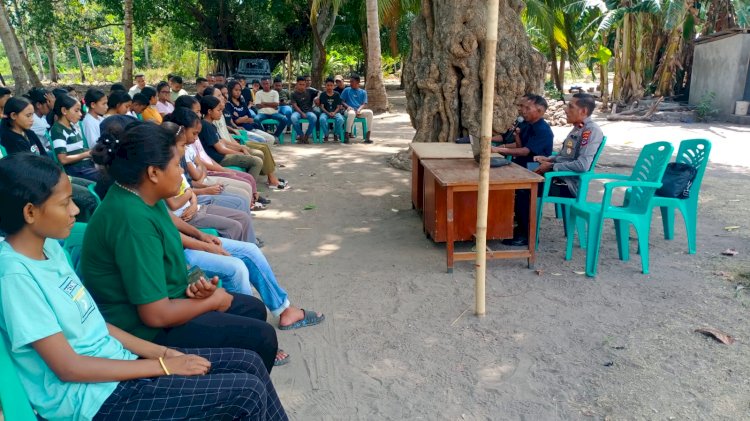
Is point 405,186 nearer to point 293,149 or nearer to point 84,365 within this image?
point 293,149

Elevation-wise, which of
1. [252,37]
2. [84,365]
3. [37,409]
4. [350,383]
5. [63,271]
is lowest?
[350,383]

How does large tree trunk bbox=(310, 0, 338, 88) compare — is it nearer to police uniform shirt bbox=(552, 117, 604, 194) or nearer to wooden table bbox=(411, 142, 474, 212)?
wooden table bbox=(411, 142, 474, 212)

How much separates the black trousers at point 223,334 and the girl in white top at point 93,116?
3941 millimetres

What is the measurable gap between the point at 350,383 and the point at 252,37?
21.8m

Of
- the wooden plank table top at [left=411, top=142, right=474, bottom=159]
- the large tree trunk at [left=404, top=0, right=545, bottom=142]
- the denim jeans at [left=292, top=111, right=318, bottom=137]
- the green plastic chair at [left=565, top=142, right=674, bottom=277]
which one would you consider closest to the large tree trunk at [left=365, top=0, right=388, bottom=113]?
the denim jeans at [left=292, top=111, right=318, bottom=137]

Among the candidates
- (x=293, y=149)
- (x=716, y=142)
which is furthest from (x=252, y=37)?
(x=716, y=142)

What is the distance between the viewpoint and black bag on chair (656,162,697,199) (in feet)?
15.9

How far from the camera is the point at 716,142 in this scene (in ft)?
38.5

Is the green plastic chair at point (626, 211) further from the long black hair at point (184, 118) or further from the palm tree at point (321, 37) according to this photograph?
the palm tree at point (321, 37)

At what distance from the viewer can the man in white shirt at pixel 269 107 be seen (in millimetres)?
11312

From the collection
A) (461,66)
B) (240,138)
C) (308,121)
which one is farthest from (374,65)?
(461,66)

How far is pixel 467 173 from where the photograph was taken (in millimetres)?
4719

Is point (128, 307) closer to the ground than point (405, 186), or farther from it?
farther from it

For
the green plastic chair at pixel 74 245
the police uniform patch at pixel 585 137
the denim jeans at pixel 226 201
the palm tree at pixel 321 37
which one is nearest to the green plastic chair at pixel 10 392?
the green plastic chair at pixel 74 245
